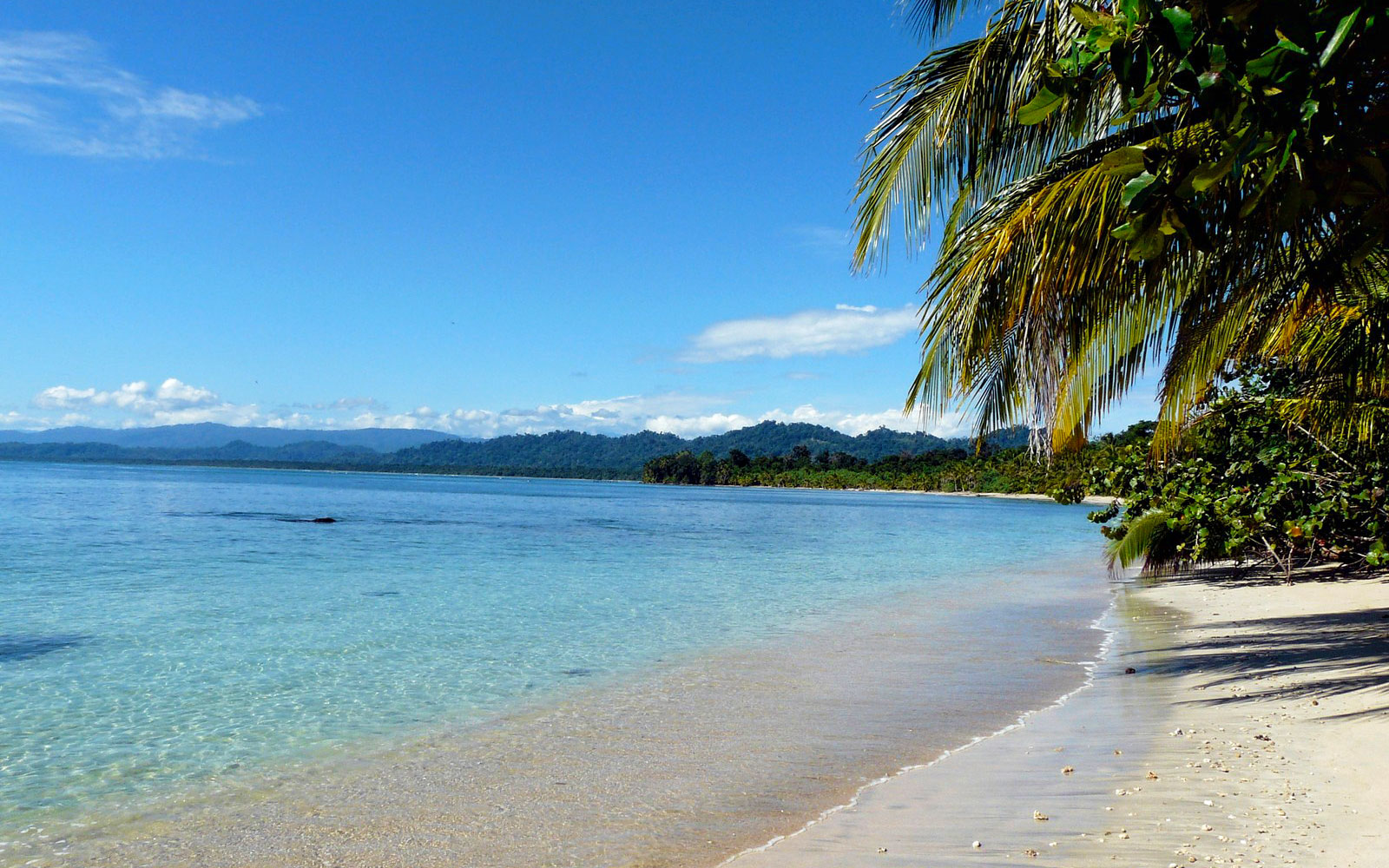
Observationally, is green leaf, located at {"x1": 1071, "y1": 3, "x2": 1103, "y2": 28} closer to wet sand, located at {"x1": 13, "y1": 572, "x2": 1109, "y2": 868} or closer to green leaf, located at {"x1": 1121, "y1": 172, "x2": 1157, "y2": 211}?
green leaf, located at {"x1": 1121, "y1": 172, "x2": 1157, "y2": 211}

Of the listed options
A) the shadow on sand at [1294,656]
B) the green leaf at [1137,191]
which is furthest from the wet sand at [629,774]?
the green leaf at [1137,191]

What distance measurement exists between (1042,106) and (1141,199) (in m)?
0.43

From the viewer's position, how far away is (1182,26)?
211cm

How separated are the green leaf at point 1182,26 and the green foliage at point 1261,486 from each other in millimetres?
7934

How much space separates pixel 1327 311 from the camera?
608cm

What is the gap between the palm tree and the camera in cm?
240

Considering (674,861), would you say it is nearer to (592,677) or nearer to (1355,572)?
(592,677)

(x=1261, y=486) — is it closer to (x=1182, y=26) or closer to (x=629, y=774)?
(x=629, y=774)

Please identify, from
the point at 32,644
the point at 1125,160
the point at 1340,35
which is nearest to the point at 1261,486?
the point at 1125,160

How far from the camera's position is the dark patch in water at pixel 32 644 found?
963cm

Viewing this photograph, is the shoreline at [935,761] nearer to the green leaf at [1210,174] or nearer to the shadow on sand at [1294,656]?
the shadow on sand at [1294,656]

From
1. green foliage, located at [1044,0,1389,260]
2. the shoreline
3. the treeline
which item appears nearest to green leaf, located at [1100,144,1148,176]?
green foliage, located at [1044,0,1389,260]

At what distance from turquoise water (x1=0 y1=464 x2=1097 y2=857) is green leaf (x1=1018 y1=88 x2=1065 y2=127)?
574 cm

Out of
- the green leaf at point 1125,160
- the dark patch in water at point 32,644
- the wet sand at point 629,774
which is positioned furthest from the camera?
the dark patch in water at point 32,644
